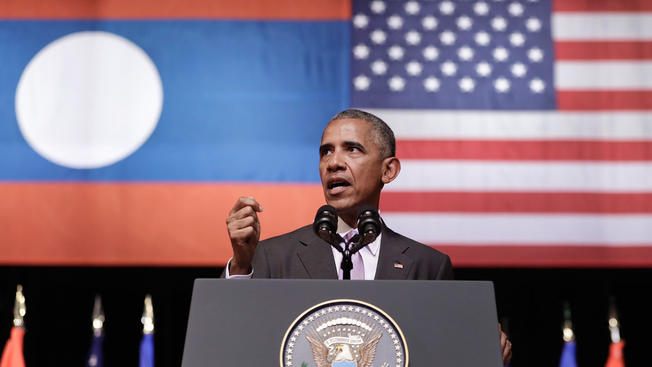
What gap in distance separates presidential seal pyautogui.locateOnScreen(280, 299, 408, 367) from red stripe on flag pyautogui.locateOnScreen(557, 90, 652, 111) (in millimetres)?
3120

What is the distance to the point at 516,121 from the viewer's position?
13.5ft

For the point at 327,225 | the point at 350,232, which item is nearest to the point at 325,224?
the point at 327,225

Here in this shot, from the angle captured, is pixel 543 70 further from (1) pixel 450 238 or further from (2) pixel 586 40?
(1) pixel 450 238

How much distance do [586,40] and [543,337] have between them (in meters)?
1.95

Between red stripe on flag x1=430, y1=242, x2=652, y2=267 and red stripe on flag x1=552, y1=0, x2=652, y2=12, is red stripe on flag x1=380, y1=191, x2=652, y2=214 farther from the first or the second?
red stripe on flag x1=552, y1=0, x2=652, y2=12

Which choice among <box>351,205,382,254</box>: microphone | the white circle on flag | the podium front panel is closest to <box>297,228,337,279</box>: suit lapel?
<box>351,205,382,254</box>: microphone

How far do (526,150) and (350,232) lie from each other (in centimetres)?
227

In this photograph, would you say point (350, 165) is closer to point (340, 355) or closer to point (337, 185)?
point (337, 185)

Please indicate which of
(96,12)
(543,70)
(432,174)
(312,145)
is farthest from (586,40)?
(96,12)

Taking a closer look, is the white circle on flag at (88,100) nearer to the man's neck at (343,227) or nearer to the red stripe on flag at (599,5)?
the man's neck at (343,227)

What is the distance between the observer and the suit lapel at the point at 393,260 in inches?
77.0

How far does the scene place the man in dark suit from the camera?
2.01m

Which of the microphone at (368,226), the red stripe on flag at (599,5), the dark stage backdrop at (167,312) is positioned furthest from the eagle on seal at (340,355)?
the red stripe on flag at (599,5)

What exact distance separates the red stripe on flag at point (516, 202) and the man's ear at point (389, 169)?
171 centimetres
